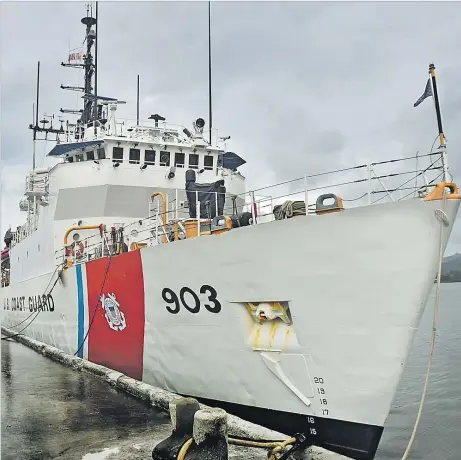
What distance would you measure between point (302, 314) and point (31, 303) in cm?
A: 1178

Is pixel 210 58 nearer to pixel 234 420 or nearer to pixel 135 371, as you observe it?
pixel 135 371

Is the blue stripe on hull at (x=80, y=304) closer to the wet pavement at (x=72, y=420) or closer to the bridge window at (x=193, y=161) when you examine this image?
the wet pavement at (x=72, y=420)

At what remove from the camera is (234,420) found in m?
6.19

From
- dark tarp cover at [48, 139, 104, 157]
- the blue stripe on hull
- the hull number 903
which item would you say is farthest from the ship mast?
the hull number 903

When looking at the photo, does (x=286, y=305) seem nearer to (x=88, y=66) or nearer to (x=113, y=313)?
(x=113, y=313)

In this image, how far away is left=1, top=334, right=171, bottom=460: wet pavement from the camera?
5.72m

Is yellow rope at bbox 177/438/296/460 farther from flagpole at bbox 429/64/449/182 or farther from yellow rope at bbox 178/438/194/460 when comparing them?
flagpole at bbox 429/64/449/182

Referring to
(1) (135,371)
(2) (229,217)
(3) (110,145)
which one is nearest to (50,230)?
(3) (110,145)

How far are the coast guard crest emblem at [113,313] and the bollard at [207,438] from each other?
437cm

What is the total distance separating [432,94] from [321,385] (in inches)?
139

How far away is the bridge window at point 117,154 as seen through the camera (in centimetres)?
1227

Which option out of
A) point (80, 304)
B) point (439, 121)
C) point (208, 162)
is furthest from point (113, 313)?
point (439, 121)

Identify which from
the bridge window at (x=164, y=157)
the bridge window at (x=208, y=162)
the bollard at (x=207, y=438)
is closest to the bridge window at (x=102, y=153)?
the bridge window at (x=164, y=157)

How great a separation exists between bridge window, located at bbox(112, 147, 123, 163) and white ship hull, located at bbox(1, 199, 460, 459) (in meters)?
4.94
